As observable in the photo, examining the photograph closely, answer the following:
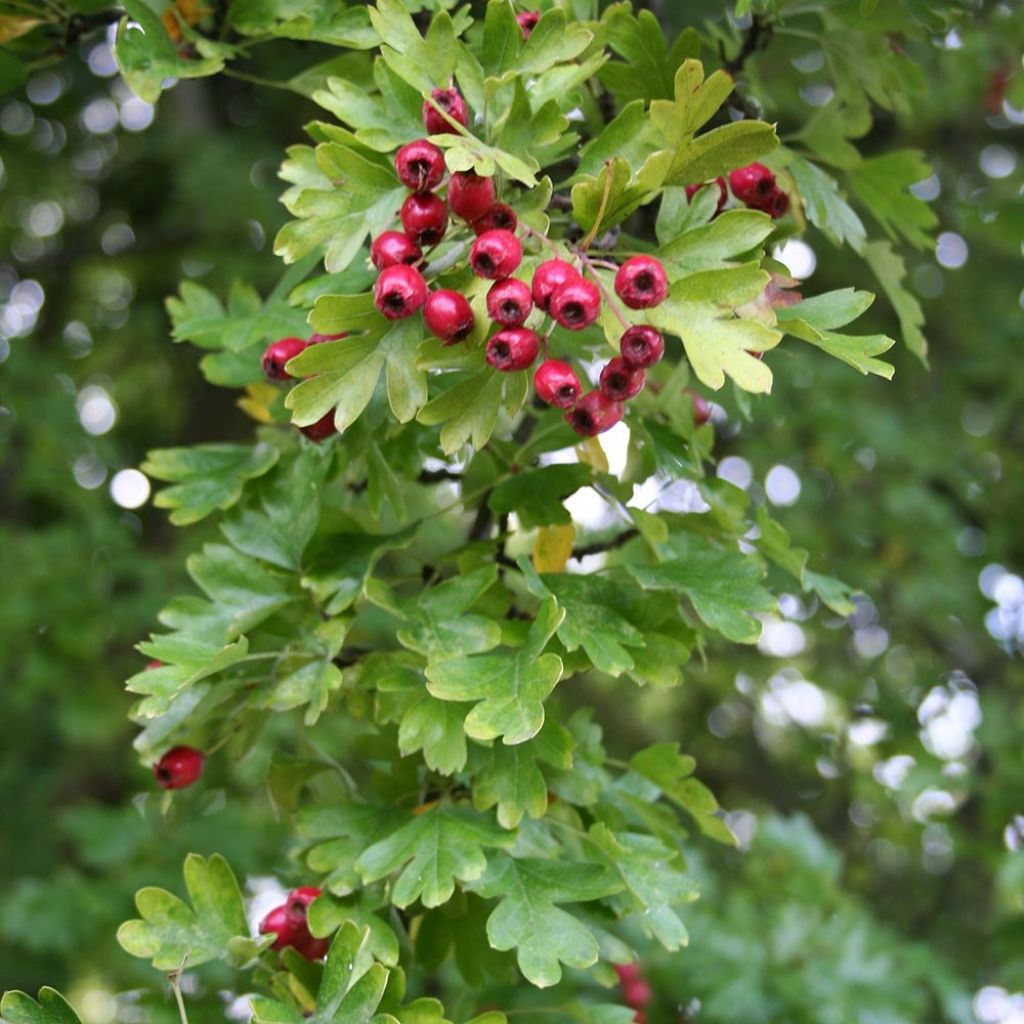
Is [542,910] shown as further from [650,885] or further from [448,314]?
[448,314]

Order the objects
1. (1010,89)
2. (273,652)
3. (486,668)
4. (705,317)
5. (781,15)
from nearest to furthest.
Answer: (705,317)
(486,668)
(273,652)
(781,15)
(1010,89)

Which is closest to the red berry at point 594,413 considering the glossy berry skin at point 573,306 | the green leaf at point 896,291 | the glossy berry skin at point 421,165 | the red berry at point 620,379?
the red berry at point 620,379

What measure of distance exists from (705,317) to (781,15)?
0.60 meters

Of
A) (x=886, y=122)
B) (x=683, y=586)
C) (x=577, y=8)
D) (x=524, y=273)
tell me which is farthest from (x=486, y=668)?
(x=886, y=122)

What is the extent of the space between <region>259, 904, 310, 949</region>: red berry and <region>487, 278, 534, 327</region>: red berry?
73 centimetres

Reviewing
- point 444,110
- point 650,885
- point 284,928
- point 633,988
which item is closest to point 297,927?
point 284,928

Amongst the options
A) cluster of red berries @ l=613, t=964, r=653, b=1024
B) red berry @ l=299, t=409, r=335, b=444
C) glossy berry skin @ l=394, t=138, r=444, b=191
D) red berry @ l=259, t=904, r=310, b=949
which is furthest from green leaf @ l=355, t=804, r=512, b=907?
cluster of red berries @ l=613, t=964, r=653, b=1024

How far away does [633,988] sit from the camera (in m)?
2.37

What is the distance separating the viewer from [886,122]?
14.2ft

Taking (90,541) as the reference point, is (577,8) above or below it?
above

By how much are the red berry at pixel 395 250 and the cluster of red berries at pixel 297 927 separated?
708 millimetres

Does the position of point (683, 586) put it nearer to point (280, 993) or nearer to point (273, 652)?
point (273, 652)

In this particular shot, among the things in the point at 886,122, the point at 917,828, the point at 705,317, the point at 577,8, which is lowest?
the point at 917,828

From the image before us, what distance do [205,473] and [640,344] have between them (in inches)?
25.5
